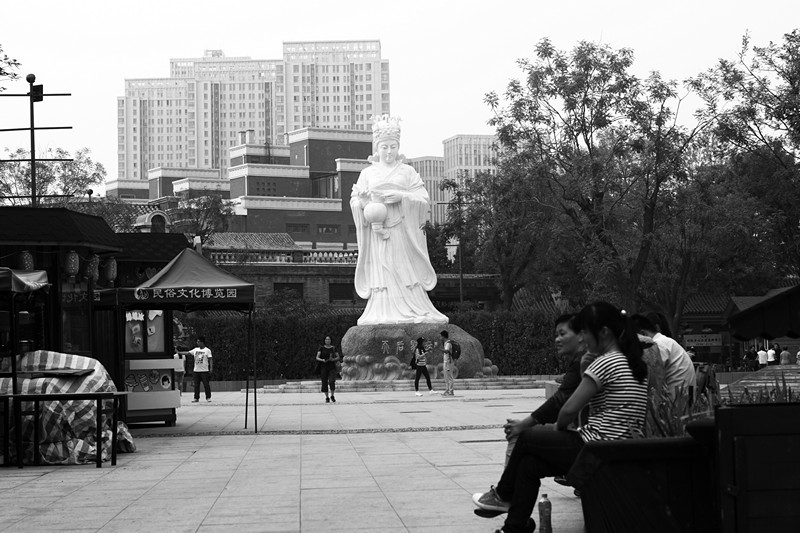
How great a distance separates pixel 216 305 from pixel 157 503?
788cm

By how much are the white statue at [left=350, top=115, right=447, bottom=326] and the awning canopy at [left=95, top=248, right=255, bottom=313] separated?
18.9 metres

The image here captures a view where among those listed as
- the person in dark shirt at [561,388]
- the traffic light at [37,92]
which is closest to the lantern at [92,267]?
the person in dark shirt at [561,388]

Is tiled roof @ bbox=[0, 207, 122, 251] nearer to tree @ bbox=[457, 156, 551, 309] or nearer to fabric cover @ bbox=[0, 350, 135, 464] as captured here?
fabric cover @ bbox=[0, 350, 135, 464]

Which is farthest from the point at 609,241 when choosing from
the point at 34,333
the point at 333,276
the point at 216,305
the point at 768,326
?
the point at 333,276

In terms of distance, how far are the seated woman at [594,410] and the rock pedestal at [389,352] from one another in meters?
27.9

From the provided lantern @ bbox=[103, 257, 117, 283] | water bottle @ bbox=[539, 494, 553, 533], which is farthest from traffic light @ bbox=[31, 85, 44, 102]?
water bottle @ bbox=[539, 494, 553, 533]

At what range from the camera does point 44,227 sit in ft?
50.5

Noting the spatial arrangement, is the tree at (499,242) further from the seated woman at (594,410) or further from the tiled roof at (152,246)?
the seated woman at (594,410)

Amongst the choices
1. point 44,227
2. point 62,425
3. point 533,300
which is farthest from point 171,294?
point 533,300

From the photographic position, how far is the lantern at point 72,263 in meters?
15.8

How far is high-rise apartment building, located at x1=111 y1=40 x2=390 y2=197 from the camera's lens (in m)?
151

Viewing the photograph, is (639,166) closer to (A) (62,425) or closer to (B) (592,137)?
(B) (592,137)

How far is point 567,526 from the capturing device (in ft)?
27.9

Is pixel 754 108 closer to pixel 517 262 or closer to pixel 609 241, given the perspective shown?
pixel 609 241
